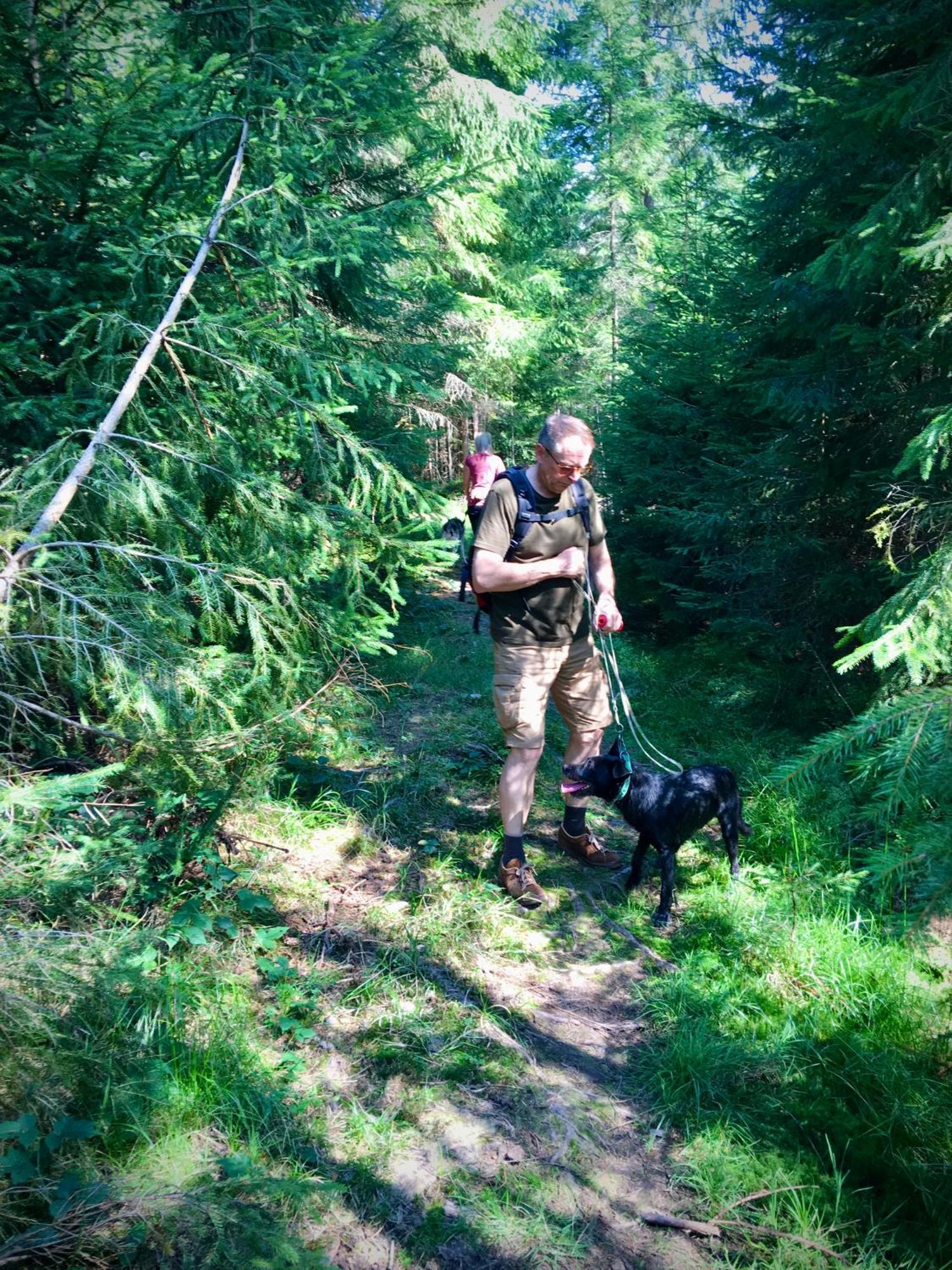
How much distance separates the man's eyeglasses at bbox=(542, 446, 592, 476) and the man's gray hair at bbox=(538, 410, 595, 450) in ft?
0.09

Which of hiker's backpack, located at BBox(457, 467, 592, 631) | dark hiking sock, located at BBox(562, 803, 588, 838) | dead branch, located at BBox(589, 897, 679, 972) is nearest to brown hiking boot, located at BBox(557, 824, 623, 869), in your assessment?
dark hiking sock, located at BBox(562, 803, 588, 838)

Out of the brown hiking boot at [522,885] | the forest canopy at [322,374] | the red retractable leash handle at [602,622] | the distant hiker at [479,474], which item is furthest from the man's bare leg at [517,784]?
the distant hiker at [479,474]

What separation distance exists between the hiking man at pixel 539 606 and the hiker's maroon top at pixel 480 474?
15.3 feet

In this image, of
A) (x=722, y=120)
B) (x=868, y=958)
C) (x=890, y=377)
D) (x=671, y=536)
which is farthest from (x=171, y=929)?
(x=722, y=120)

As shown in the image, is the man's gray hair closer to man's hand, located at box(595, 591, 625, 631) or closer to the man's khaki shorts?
man's hand, located at box(595, 591, 625, 631)

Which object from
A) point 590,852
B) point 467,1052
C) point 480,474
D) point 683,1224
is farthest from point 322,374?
point 480,474

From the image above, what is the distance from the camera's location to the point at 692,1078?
9.04ft

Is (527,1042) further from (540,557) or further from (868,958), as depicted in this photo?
(540,557)

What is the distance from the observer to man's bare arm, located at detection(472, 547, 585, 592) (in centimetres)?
345

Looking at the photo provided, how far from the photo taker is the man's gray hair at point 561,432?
11.1ft

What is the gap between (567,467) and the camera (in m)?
3.40

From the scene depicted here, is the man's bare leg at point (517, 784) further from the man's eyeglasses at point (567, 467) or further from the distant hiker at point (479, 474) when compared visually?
the distant hiker at point (479, 474)

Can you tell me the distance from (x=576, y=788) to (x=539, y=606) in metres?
1.04

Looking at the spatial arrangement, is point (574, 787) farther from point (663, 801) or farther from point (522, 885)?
point (522, 885)
